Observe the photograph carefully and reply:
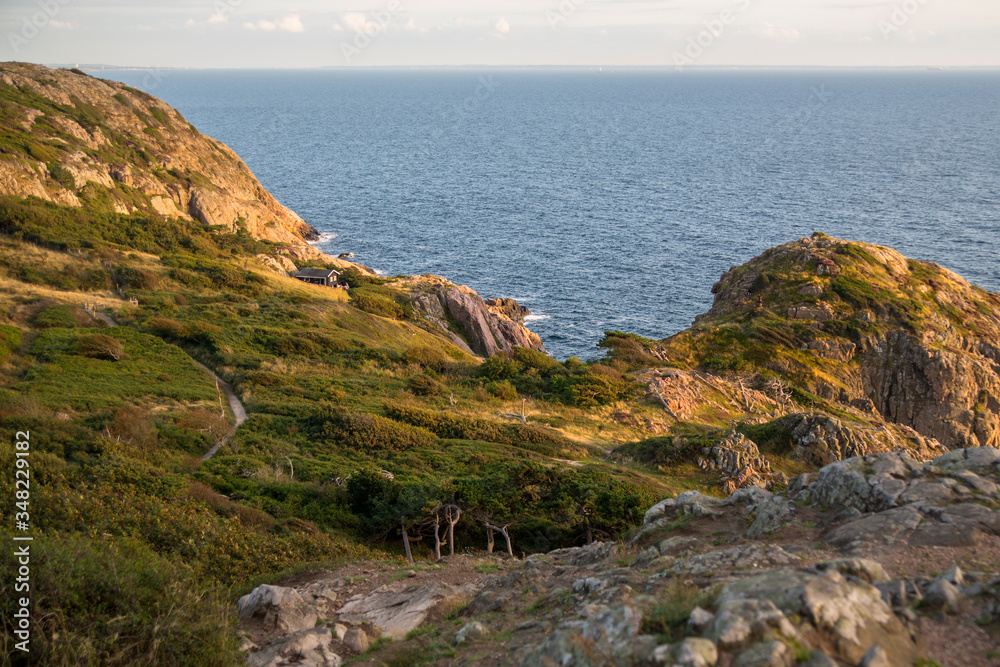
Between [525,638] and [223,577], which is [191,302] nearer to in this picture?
[223,577]

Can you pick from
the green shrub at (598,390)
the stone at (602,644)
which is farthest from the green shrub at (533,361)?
the stone at (602,644)

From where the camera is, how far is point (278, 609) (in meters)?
13.5

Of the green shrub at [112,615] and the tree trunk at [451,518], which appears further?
the tree trunk at [451,518]

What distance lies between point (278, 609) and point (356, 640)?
6.52 ft

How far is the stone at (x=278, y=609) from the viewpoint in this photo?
13.3m

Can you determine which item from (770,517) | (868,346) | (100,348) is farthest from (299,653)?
(868,346)

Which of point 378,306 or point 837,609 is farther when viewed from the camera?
point 378,306

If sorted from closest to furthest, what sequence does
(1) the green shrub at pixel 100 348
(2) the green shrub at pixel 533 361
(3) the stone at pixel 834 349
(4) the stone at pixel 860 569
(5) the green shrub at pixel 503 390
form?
(4) the stone at pixel 860 569 < (1) the green shrub at pixel 100 348 < (5) the green shrub at pixel 503 390 < (2) the green shrub at pixel 533 361 < (3) the stone at pixel 834 349

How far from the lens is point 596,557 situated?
15555 millimetres

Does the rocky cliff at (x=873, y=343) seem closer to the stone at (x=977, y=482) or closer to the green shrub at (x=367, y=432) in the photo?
the green shrub at (x=367, y=432)

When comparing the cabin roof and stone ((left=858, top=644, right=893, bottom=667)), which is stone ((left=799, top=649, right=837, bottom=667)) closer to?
stone ((left=858, top=644, right=893, bottom=667))

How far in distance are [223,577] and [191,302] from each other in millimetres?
36811

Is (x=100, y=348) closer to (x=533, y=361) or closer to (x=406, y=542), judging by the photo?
(x=406, y=542)

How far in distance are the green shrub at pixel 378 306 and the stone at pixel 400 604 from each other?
46.5m
